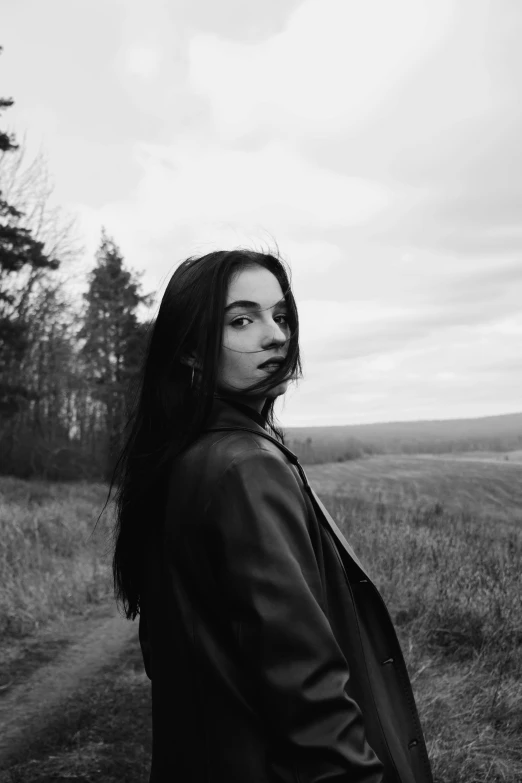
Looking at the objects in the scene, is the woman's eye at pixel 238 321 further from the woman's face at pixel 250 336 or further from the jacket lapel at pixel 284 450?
the jacket lapel at pixel 284 450

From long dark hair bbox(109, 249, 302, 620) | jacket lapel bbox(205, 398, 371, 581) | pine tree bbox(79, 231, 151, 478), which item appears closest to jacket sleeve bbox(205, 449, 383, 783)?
jacket lapel bbox(205, 398, 371, 581)

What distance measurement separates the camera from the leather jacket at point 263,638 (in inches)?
46.2

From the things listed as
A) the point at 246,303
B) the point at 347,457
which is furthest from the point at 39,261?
the point at 246,303

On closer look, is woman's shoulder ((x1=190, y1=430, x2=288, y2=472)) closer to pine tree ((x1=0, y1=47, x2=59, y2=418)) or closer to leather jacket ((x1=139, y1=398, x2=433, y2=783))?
leather jacket ((x1=139, y1=398, x2=433, y2=783))

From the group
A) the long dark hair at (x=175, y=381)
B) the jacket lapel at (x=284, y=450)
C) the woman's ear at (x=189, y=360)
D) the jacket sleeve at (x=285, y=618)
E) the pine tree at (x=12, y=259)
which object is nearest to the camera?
the jacket sleeve at (x=285, y=618)

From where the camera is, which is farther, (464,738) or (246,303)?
(464,738)

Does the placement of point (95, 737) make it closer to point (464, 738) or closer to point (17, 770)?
point (17, 770)

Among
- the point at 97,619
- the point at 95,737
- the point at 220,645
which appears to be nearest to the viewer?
the point at 220,645

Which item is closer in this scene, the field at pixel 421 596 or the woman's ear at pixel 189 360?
the woman's ear at pixel 189 360

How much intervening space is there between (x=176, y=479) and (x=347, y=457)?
10.6m

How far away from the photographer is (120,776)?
3488mm

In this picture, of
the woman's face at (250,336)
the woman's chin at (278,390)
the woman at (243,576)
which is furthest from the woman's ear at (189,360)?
the woman's chin at (278,390)

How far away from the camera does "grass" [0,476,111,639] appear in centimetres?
646

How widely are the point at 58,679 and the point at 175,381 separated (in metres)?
4.42
